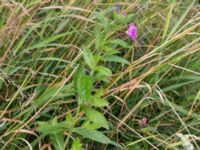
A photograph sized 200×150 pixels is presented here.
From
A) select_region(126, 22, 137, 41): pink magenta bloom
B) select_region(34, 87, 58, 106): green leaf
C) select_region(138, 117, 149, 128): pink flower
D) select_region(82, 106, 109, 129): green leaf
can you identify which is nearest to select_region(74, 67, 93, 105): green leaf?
select_region(82, 106, 109, 129): green leaf

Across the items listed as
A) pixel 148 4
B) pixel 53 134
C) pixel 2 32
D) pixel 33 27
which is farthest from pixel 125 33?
pixel 53 134

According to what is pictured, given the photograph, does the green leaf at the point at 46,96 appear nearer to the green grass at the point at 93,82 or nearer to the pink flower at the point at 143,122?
the green grass at the point at 93,82

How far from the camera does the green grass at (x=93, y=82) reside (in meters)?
1.29

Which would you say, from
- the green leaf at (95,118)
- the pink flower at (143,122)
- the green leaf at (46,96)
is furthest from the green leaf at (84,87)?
the pink flower at (143,122)

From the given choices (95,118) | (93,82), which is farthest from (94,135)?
(93,82)

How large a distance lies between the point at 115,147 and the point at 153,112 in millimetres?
203

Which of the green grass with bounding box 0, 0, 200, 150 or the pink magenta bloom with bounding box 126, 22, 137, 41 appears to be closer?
the green grass with bounding box 0, 0, 200, 150

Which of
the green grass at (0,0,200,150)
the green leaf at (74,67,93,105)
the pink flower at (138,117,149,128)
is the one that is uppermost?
the green leaf at (74,67,93,105)

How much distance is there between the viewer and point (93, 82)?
1.23 m

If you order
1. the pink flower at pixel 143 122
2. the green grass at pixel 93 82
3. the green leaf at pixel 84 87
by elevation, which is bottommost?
the pink flower at pixel 143 122

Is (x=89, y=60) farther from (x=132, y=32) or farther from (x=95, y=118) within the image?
(x=132, y=32)

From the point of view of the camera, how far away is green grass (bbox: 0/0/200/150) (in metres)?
1.29

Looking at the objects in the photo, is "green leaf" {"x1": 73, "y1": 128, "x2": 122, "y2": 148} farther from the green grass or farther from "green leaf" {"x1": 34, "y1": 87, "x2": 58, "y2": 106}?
"green leaf" {"x1": 34, "y1": 87, "x2": 58, "y2": 106}

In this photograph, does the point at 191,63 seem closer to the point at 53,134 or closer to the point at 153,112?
the point at 153,112
